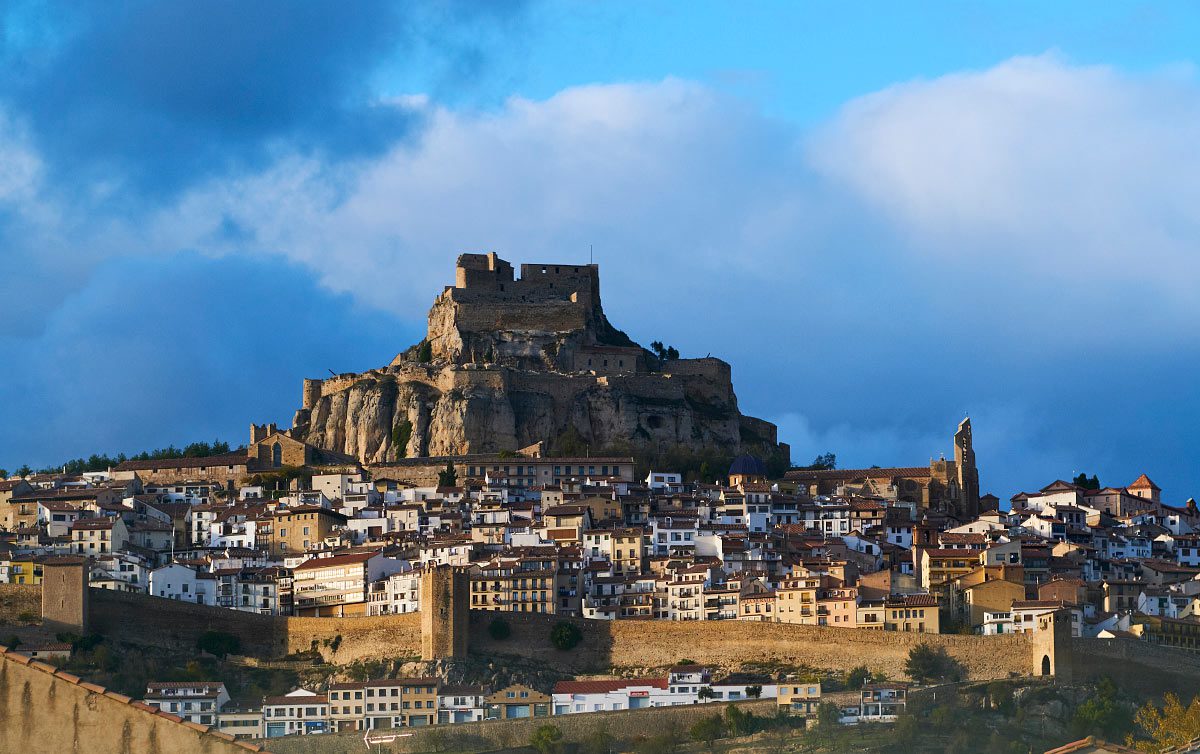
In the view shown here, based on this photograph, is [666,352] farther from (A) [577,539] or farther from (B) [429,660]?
(B) [429,660]

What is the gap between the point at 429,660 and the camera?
50.1 metres

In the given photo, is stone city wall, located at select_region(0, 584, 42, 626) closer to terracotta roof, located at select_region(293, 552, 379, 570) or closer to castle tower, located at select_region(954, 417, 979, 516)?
terracotta roof, located at select_region(293, 552, 379, 570)

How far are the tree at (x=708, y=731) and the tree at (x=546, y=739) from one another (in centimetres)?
277

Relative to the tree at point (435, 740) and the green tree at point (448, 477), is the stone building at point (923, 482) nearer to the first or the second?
the green tree at point (448, 477)

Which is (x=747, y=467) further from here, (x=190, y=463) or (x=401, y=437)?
(x=190, y=463)

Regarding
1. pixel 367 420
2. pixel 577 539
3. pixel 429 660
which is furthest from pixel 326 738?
pixel 367 420

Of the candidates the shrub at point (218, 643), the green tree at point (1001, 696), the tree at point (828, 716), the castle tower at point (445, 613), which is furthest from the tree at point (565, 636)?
the green tree at point (1001, 696)

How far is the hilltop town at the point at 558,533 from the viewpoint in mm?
49156

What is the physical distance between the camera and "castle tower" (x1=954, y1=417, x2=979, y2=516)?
2783 inches

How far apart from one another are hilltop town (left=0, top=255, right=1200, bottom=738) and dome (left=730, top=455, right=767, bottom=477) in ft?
0.38

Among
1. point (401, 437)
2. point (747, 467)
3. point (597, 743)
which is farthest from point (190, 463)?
point (597, 743)

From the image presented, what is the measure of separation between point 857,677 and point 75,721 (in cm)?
3880

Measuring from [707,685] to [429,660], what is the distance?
6.46m

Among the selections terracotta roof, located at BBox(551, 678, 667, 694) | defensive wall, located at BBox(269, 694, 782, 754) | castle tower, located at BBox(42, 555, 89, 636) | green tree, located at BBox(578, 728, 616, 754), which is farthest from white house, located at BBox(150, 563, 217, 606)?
green tree, located at BBox(578, 728, 616, 754)
